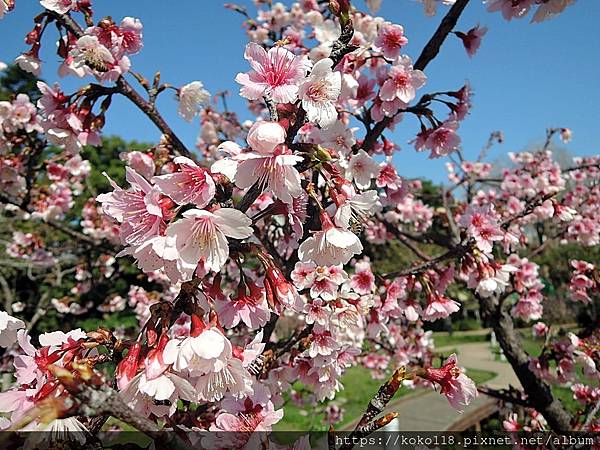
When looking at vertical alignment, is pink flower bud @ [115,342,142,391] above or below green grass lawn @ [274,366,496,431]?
above

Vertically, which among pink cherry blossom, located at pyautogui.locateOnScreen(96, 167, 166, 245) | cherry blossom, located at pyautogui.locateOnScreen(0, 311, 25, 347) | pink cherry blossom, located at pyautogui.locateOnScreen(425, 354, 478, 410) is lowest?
pink cherry blossom, located at pyautogui.locateOnScreen(425, 354, 478, 410)

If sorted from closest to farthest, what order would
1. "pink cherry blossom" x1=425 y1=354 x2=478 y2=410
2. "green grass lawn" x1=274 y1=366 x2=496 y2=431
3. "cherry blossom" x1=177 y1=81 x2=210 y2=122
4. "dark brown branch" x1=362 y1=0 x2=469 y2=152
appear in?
"pink cherry blossom" x1=425 y1=354 x2=478 y2=410, "dark brown branch" x1=362 y1=0 x2=469 y2=152, "cherry blossom" x1=177 y1=81 x2=210 y2=122, "green grass lawn" x1=274 y1=366 x2=496 y2=431

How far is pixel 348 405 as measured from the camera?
7988 millimetres

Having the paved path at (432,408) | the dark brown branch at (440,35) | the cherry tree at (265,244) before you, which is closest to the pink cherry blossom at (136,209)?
the cherry tree at (265,244)

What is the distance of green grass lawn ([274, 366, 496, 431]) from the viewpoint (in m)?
6.58

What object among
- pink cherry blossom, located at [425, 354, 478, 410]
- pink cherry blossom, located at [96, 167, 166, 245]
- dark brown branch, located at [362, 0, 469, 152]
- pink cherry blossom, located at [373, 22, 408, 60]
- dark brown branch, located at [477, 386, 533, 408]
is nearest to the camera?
pink cherry blossom, located at [96, 167, 166, 245]

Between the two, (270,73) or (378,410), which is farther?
(270,73)

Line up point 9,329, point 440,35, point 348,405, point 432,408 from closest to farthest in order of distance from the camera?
point 9,329, point 440,35, point 432,408, point 348,405

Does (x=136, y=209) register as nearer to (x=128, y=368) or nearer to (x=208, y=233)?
(x=208, y=233)

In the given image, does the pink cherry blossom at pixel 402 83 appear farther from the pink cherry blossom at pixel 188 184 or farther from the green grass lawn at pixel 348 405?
the green grass lawn at pixel 348 405

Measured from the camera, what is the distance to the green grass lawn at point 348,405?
6.58 metres

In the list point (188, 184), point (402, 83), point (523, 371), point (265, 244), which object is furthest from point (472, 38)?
point (523, 371)

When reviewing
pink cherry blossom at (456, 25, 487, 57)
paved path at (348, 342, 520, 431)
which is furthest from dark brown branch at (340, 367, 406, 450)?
paved path at (348, 342, 520, 431)

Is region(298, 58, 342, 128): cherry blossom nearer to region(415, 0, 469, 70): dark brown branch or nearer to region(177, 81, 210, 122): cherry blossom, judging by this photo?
region(415, 0, 469, 70): dark brown branch
